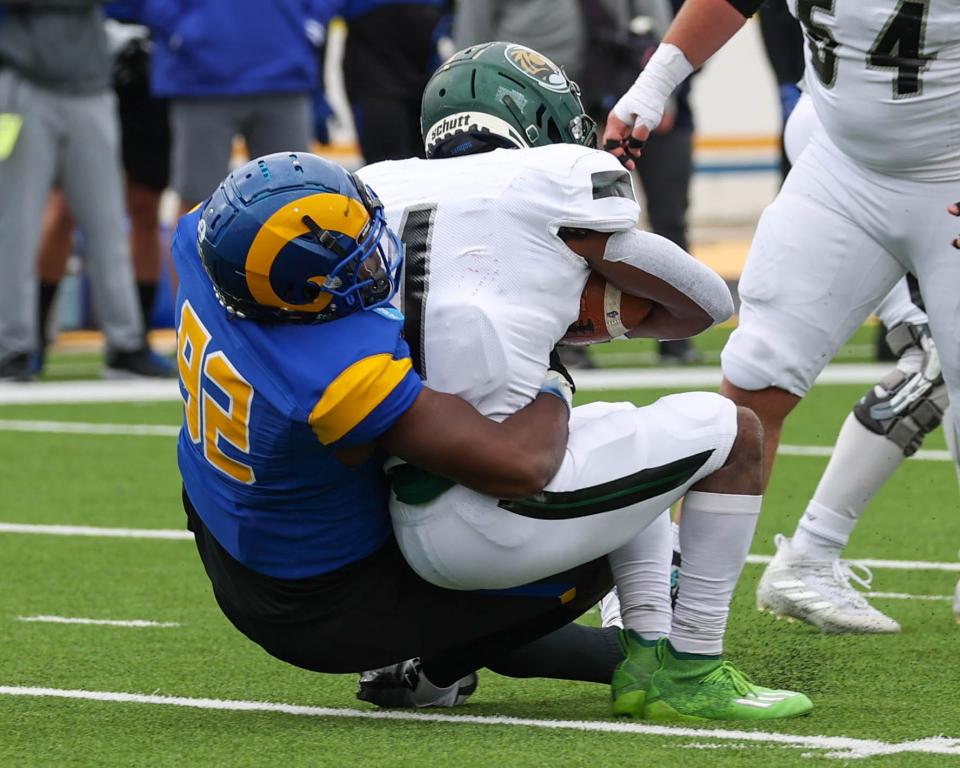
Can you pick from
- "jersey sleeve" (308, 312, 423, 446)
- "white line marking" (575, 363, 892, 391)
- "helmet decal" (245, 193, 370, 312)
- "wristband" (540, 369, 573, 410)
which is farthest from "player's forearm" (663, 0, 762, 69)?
"white line marking" (575, 363, 892, 391)

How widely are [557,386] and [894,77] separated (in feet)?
3.55

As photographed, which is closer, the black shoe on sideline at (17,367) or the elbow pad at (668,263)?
the elbow pad at (668,263)

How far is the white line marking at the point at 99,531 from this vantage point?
5.97 metres

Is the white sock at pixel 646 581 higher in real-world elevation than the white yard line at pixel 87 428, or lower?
higher

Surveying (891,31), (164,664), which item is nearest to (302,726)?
(164,664)

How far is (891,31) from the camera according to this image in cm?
409

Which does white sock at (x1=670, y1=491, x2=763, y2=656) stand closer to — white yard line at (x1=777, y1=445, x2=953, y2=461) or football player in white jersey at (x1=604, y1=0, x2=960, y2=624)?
football player in white jersey at (x1=604, y1=0, x2=960, y2=624)

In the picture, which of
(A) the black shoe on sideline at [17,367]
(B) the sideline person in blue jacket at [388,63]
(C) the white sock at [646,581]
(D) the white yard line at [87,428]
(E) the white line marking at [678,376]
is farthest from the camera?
(B) the sideline person in blue jacket at [388,63]

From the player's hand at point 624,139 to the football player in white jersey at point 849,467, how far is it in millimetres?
418

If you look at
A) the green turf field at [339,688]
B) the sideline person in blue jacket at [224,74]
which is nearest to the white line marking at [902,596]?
the green turf field at [339,688]

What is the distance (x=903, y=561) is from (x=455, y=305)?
2.38 meters

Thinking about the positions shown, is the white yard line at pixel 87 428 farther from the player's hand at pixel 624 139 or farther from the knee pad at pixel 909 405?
the player's hand at pixel 624 139

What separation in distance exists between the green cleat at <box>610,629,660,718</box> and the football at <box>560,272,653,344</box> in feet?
1.77

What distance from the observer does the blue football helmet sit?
330 cm
